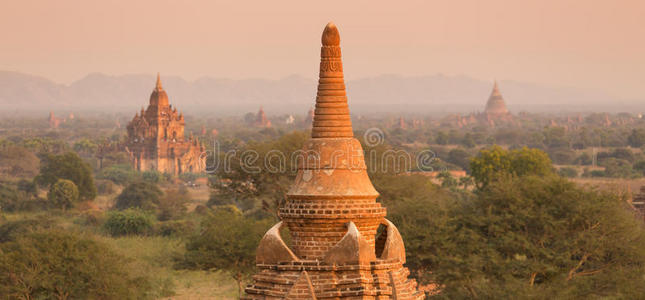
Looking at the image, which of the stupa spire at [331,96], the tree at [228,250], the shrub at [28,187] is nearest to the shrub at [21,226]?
the tree at [228,250]

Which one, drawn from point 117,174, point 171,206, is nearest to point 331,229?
point 171,206

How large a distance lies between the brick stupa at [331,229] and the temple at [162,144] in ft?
425

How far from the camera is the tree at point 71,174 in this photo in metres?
99.1

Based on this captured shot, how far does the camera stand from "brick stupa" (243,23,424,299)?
12.9m

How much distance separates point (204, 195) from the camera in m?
115

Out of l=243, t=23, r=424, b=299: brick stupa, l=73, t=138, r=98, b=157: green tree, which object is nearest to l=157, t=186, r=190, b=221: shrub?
l=243, t=23, r=424, b=299: brick stupa

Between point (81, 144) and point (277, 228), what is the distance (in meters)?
179

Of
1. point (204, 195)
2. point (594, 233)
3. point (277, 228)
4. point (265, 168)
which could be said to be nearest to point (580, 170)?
point (204, 195)

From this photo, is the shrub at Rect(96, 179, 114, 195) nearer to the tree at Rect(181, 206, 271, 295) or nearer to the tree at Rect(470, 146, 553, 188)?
the tree at Rect(470, 146, 553, 188)

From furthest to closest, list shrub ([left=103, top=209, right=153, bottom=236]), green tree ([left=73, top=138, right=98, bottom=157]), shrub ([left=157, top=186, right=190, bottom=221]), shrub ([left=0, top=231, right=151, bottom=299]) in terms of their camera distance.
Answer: green tree ([left=73, top=138, right=98, bottom=157]) < shrub ([left=157, top=186, right=190, bottom=221]) < shrub ([left=103, top=209, right=153, bottom=236]) < shrub ([left=0, top=231, right=151, bottom=299])

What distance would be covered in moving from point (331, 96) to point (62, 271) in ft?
82.7

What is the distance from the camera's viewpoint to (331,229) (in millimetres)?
13164

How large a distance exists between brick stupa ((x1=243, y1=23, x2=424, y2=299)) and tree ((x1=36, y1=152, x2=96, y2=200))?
284 ft

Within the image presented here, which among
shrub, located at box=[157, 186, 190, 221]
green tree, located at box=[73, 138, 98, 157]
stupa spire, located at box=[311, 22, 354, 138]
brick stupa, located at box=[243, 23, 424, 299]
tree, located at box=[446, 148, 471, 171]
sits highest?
stupa spire, located at box=[311, 22, 354, 138]
